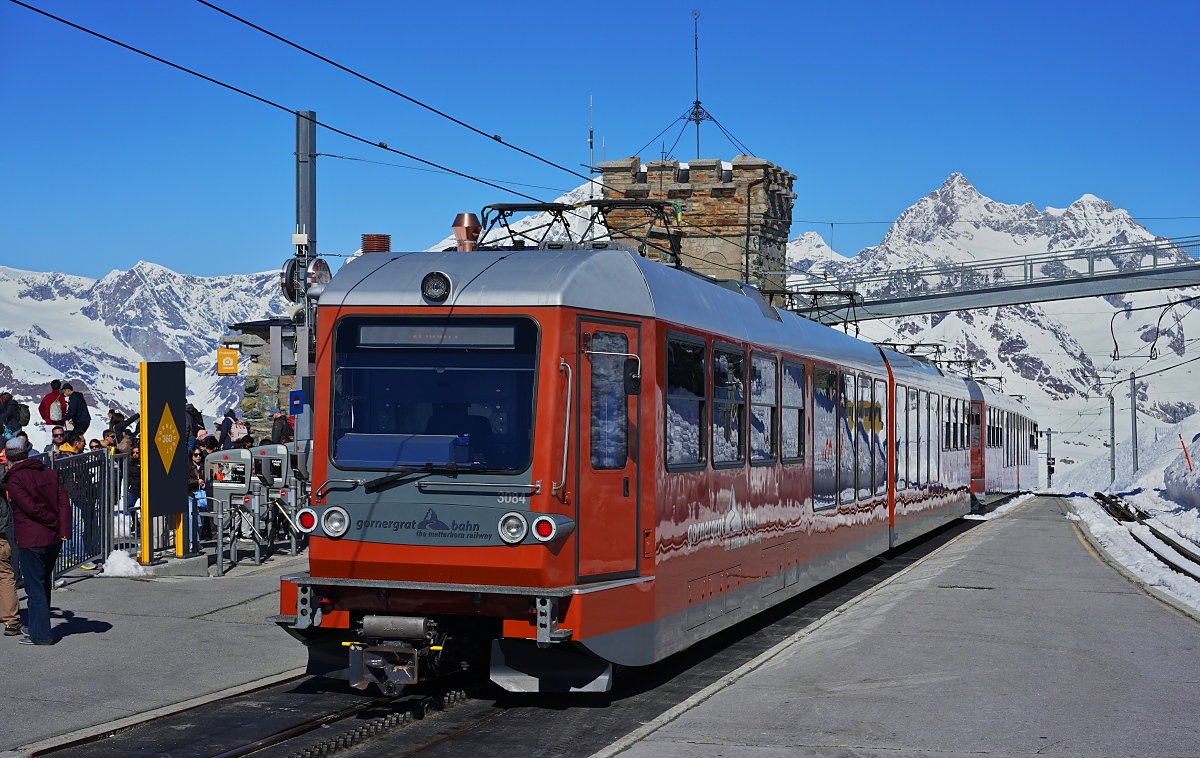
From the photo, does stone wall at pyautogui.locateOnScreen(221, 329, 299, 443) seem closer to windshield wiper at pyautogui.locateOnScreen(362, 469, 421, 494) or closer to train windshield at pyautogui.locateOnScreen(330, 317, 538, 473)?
train windshield at pyautogui.locateOnScreen(330, 317, 538, 473)

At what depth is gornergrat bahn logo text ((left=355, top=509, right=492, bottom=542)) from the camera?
9430 millimetres

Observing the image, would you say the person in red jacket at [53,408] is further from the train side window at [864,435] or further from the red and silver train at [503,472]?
the red and silver train at [503,472]

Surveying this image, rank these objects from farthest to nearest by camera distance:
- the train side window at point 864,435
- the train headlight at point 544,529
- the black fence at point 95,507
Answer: the train side window at point 864,435, the black fence at point 95,507, the train headlight at point 544,529

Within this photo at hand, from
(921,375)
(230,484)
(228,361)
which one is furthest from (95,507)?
(921,375)

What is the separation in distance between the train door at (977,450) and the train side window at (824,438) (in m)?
15.9

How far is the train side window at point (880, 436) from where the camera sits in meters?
19.0

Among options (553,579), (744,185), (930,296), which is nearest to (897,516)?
(553,579)

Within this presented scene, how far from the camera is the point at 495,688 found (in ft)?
35.0

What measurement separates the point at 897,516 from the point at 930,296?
135 ft

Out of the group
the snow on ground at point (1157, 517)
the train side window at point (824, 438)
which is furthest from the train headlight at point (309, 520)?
the snow on ground at point (1157, 517)

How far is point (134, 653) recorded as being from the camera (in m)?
11.9

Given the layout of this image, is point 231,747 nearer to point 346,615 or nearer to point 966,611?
point 346,615

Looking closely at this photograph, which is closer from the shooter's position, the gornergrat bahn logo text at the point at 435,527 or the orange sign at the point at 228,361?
the gornergrat bahn logo text at the point at 435,527

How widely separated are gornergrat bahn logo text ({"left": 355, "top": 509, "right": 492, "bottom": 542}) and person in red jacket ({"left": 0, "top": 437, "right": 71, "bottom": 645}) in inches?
154
